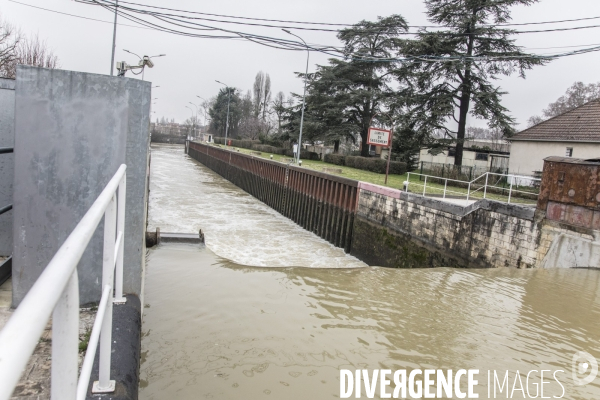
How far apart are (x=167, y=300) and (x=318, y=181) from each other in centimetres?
1234

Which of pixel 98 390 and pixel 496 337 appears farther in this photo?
pixel 496 337

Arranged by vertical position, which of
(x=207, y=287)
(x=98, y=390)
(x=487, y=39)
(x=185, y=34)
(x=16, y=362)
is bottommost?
(x=207, y=287)

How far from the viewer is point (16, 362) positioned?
2.13 ft

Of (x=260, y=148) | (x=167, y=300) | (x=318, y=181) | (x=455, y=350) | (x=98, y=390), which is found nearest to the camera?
(x=98, y=390)

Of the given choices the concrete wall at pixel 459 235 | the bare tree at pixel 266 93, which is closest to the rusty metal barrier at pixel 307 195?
the concrete wall at pixel 459 235

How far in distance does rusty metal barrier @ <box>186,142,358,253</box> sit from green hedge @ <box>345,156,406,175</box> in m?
7.04

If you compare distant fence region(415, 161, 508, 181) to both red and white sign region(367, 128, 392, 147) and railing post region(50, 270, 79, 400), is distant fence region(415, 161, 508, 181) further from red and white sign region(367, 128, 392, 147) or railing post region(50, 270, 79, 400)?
railing post region(50, 270, 79, 400)

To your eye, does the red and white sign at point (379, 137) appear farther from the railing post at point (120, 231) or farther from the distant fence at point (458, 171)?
the railing post at point (120, 231)

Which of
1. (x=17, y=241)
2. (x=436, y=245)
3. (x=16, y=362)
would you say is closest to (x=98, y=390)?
(x=17, y=241)

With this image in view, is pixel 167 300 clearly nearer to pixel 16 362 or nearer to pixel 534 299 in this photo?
pixel 534 299

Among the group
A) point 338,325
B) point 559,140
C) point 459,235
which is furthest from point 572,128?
point 338,325

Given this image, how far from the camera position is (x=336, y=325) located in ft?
19.6

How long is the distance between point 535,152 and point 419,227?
1572 cm

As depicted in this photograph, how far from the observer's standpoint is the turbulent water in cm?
445
